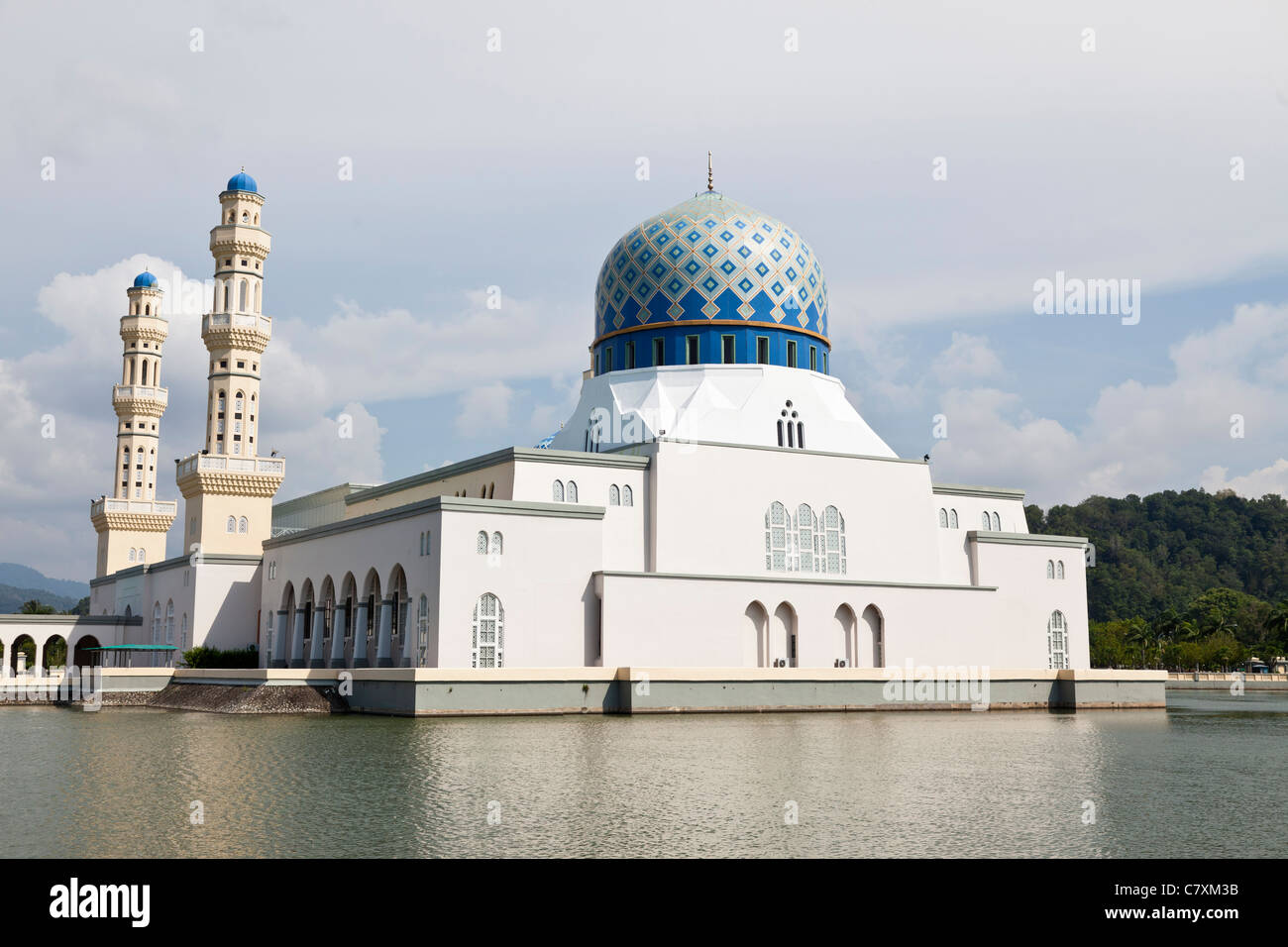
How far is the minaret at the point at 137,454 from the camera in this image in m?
53.1

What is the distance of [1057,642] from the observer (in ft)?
136

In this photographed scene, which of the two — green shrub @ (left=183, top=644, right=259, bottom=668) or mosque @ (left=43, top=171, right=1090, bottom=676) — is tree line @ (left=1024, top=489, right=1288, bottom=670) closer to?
mosque @ (left=43, top=171, right=1090, bottom=676)

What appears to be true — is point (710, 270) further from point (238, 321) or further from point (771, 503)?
point (238, 321)

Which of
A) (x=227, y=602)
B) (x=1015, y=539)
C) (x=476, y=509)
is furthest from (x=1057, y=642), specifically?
(x=227, y=602)

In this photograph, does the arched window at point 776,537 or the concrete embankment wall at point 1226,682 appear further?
the concrete embankment wall at point 1226,682

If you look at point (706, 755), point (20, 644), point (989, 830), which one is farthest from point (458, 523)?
point (20, 644)

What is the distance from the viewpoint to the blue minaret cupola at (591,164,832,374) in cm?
4066

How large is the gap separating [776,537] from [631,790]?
73.8 ft

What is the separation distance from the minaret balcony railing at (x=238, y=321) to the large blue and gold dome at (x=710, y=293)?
445 inches

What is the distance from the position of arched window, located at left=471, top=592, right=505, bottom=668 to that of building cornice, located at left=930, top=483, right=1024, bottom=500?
15.1 meters

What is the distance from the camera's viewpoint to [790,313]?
137 feet

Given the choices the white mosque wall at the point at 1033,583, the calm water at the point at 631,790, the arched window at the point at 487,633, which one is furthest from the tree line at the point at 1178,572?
the calm water at the point at 631,790

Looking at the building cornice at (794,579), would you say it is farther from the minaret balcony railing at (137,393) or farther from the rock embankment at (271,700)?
the minaret balcony railing at (137,393)
